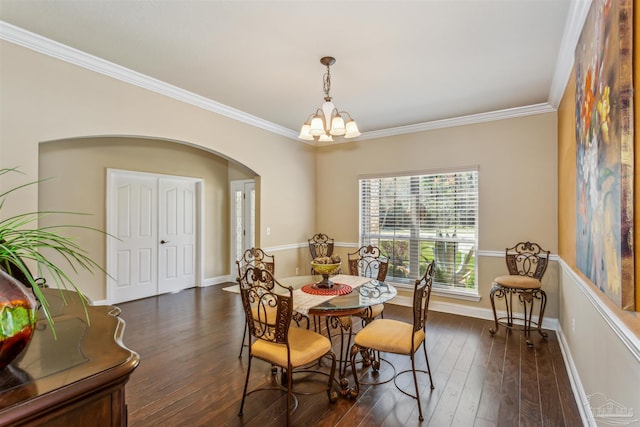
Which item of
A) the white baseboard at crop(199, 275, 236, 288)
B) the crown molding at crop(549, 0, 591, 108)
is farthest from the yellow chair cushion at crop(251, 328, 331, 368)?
the white baseboard at crop(199, 275, 236, 288)

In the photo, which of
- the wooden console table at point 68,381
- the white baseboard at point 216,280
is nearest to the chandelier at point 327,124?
the wooden console table at point 68,381

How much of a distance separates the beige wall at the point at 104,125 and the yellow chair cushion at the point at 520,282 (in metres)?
3.01

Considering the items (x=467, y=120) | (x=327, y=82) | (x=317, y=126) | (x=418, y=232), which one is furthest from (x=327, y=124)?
(x=418, y=232)

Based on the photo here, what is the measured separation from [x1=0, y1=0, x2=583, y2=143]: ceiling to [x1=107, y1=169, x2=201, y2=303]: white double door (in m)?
2.21

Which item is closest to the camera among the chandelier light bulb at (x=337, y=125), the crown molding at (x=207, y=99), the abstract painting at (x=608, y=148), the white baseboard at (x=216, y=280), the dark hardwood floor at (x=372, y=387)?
the abstract painting at (x=608, y=148)

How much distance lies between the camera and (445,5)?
2148 mm

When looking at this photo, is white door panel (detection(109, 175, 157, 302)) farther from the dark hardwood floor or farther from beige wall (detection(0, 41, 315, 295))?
the dark hardwood floor

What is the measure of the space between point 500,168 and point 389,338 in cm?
299

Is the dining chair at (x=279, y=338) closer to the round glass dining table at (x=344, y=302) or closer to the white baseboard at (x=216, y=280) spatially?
the round glass dining table at (x=344, y=302)

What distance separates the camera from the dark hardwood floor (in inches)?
85.5

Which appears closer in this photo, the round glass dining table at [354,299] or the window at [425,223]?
the round glass dining table at [354,299]

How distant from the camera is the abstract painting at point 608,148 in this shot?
139 cm

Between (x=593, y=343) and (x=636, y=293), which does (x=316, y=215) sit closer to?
(x=593, y=343)

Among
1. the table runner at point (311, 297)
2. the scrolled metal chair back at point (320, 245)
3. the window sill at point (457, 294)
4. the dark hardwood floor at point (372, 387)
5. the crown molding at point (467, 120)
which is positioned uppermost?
the crown molding at point (467, 120)
